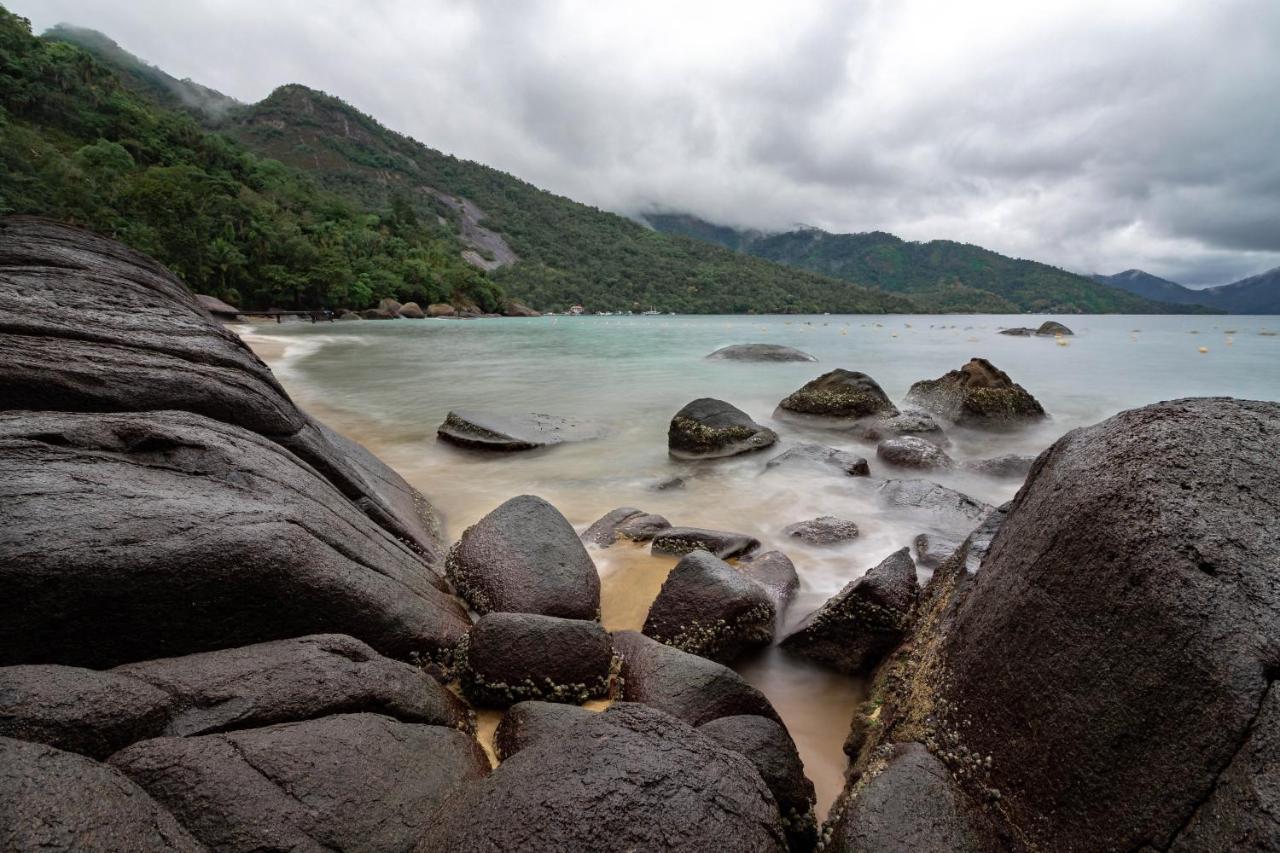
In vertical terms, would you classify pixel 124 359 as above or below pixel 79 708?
above

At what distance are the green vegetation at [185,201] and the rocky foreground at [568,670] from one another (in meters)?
44.0

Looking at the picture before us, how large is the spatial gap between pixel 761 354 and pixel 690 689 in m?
26.5

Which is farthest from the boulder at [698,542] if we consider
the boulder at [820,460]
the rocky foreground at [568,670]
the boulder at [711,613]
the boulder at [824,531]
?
the boulder at [820,460]

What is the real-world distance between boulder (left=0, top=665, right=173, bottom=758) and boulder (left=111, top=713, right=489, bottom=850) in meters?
0.14

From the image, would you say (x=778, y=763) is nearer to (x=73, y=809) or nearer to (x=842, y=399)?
(x=73, y=809)

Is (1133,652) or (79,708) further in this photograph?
(1133,652)

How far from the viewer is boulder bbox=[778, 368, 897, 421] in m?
14.3

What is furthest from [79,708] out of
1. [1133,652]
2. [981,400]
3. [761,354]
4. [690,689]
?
[761,354]

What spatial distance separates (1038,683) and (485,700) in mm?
3269

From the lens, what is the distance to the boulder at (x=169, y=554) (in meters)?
2.82

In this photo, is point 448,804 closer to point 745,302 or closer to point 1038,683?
point 1038,683

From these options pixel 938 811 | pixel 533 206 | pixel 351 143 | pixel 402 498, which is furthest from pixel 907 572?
pixel 351 143

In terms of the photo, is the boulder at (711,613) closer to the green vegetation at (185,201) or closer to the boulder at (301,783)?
the boulder at (301,783)

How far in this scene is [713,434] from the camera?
453 inches
